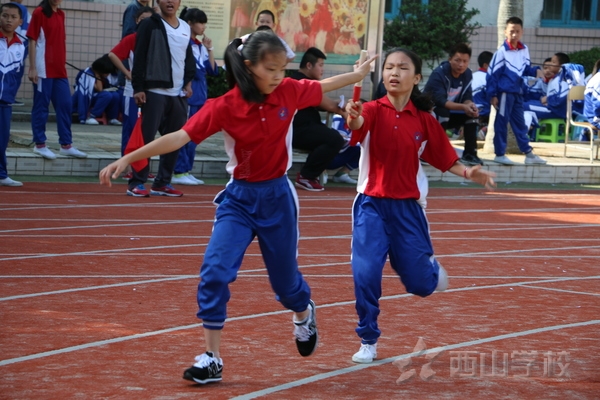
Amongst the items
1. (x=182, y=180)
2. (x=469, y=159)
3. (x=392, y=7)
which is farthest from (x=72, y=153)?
(x=392, y=7)

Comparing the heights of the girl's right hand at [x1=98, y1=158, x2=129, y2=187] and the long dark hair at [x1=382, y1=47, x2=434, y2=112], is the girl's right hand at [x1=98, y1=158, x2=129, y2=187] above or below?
below

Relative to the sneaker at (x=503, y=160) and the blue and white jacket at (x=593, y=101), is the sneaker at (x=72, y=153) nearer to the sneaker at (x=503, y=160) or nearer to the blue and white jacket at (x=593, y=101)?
the sneaker at (x=503, y=160)

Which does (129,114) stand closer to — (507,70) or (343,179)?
(343,179)

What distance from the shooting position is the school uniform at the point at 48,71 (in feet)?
36.5

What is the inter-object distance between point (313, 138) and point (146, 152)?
7.16 m

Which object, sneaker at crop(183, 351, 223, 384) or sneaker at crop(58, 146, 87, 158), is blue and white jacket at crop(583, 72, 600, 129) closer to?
sneaker at crop(58, 146, 87, 158)

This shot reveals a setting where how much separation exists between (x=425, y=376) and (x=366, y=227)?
0.80 m

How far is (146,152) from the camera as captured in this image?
14.2 feet

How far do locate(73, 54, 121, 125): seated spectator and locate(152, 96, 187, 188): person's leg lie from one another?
601 cm

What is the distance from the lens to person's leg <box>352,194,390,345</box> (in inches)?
187

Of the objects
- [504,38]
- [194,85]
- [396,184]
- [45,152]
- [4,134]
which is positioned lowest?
[45,152]

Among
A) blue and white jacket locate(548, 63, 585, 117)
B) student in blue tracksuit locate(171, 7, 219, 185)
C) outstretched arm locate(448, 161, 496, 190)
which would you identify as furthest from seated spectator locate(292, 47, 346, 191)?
blue and white jacket locate(548, 63, 585, 117)

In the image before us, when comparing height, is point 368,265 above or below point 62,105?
below

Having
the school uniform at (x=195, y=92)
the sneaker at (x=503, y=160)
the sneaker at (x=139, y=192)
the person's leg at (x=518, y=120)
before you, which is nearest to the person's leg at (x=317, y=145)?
the school uniform at (x=195, y=92)
